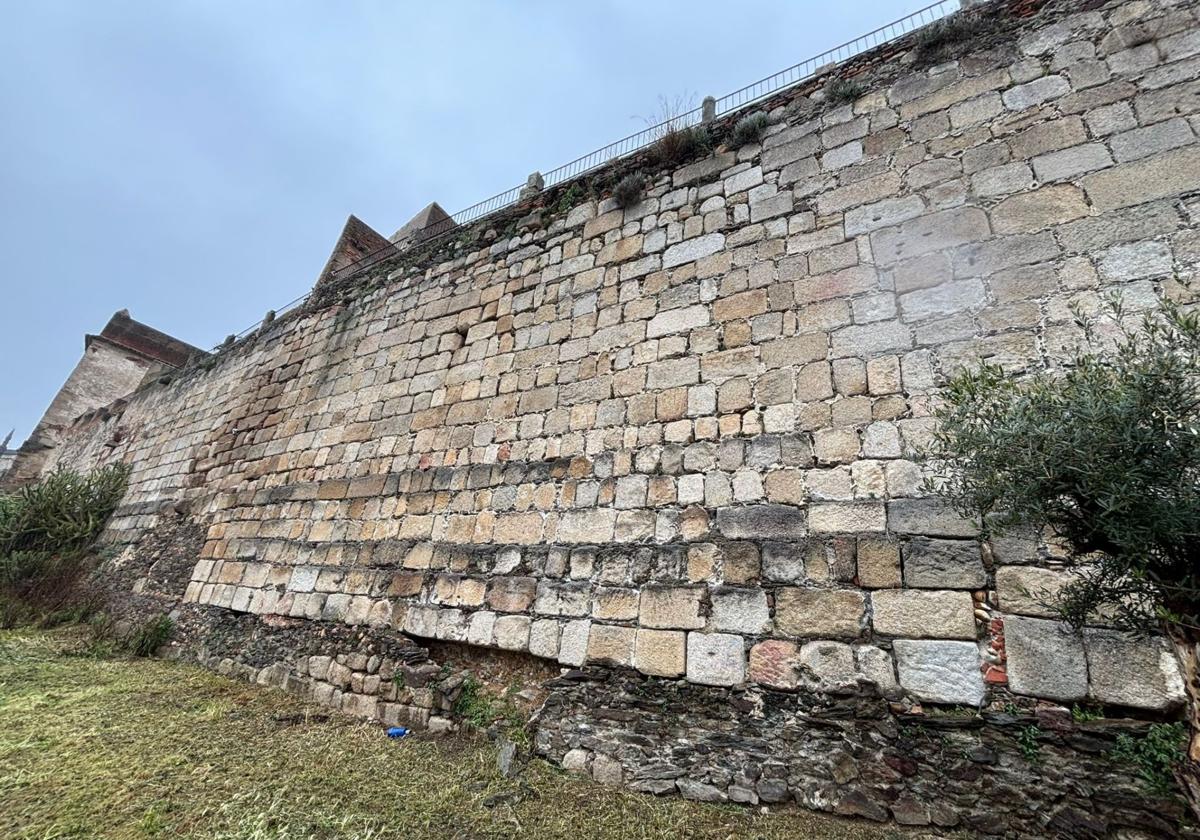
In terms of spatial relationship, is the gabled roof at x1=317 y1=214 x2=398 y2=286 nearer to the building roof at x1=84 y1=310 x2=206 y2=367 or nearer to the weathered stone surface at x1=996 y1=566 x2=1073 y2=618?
the weathered stone surface at x1=996 y1=566 x2=1073 y2=618

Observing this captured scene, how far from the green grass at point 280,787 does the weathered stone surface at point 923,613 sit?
0.96m

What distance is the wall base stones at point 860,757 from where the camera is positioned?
235 cm

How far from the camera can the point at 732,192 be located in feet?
15.5

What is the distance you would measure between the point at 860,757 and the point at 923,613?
83cm

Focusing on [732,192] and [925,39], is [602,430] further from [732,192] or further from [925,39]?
[925,39]

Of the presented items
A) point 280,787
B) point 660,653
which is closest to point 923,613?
point 660,653

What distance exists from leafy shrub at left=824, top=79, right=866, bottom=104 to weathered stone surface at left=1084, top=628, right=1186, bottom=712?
4.24m

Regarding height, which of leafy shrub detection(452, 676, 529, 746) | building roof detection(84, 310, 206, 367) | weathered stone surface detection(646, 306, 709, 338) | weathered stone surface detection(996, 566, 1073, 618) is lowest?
leafy shrub detection(452, 676, 529, 746)

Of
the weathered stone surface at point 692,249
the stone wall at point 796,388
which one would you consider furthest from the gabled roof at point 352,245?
the weathered stone surface at point 692,249

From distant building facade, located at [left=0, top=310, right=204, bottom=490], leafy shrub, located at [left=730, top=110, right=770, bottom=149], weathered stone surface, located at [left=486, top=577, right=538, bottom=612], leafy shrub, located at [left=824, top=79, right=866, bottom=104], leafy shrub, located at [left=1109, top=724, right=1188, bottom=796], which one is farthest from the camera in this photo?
distant building facade, located at [left=0, top=310, right=204, bottom=490]

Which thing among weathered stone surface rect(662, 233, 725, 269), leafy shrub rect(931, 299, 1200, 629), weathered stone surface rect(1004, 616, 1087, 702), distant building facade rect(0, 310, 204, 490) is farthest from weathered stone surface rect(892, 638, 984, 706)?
distant building facade rect(0, 310, 204, 490)

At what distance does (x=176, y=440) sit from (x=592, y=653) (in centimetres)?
1041

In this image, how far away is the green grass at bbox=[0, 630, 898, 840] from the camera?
9.01ft

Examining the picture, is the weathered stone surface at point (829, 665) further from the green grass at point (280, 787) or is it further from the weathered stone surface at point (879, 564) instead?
the green grass at point (280, 787)
